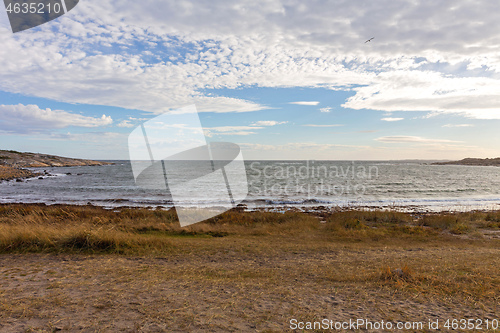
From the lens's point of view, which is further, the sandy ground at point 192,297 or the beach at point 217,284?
the beach at point 217,284

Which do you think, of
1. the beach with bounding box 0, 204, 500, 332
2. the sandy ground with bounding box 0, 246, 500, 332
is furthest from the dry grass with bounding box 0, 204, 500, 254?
the sandy ground with bounding box 0, 246, 500, 332

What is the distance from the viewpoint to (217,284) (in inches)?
225

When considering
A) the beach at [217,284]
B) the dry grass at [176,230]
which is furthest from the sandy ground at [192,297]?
the dry grass at [176,230]

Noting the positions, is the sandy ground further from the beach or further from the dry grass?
the dry grass

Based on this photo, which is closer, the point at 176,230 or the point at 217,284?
the point at 217,284

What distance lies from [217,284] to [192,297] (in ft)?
2.91

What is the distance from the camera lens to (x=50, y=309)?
4238 mm

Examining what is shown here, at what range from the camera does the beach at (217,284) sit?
4.10 m

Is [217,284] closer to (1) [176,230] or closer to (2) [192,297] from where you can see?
(2) [192,297]

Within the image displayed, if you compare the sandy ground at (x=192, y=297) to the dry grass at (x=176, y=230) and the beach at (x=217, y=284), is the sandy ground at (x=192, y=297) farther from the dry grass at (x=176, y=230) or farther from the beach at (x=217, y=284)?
the dry grass at (x=176, y=230)

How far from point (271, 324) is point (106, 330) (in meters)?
2.31

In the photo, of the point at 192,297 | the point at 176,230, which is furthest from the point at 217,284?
the point at 176,230

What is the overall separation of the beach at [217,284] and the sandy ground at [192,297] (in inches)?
0.8

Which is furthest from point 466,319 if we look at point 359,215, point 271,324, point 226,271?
point 359,215
